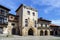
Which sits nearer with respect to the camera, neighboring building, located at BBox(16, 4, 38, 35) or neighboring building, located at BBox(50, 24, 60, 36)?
neighboring building, located at BBox(16, 4, 38, 35)

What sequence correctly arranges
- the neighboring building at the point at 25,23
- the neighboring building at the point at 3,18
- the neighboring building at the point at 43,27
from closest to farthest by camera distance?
the neighboring building at the point at 3,18 < the neighboring building at the point at 25,23 < the neighboring building at the point at 43,27

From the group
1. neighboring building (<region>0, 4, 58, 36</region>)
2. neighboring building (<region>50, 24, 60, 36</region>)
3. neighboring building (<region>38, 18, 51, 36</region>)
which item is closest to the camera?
neighboring building (<region>0, 4, 58, 36</region>)

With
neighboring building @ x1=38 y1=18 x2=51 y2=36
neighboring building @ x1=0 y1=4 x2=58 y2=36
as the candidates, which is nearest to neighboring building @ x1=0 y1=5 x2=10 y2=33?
neighboring building @ x1=0 y1=4 x2=58 y2=36

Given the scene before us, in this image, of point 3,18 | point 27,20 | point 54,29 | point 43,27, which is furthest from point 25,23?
point 54,29

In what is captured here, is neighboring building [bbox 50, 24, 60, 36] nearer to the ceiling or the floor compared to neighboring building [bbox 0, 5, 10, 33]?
nearer to the floor

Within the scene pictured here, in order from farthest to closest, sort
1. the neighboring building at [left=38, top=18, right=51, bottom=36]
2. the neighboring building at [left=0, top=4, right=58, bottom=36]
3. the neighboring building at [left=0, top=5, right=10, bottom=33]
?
the neighboring building at [left=38, top=18, right=51, bottom=36] < the neighboring building at [left=0, top=4, right=58, bottom=36] < the neighboring building at [left=0, top=5, right=10, bottom=33]

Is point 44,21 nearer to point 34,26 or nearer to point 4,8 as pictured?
point 34,26

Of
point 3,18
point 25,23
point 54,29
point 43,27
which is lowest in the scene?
point 54,29

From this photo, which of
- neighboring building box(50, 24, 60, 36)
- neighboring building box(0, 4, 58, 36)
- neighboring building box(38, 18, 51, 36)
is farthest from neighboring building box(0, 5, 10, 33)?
neighboring building box(50, 24, 60, 36)

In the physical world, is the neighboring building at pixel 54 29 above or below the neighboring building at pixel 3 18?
below

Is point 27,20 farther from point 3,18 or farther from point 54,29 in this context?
point 54,29

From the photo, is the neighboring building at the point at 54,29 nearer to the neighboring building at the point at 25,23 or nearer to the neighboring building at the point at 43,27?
the neighboring building at the point at 43,27

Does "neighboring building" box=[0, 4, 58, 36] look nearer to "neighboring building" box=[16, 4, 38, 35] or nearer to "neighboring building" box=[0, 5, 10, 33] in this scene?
"neighboring building" box=[16, 4, 38, 35]

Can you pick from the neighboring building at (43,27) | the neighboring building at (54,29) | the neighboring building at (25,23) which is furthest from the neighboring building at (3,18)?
the neighboring building at (54,29)
